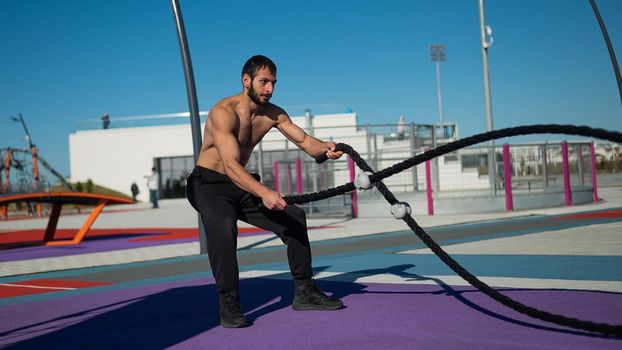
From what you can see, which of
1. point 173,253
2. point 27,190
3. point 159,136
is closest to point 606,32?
point 173,253

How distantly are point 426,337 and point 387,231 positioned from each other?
9.26 metres

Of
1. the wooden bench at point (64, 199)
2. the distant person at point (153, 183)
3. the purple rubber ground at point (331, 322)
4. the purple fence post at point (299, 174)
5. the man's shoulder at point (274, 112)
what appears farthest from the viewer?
the distant person at point (153, 183)

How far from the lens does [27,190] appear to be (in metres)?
20.9

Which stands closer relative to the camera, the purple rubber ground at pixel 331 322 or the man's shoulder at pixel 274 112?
the purple rubber ground at pixel 331 322

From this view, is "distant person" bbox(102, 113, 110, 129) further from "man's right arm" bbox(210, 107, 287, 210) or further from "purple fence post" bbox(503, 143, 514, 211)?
"man's right arm" bbox(210, 107, 287, 210)

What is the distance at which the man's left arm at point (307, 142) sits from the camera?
5172 mm

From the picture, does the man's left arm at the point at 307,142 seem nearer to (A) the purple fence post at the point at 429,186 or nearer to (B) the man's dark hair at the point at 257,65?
(B) the man's dark hair at the point at 257,65

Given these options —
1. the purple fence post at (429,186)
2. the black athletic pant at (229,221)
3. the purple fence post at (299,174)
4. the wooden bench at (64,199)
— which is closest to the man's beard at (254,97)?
the black athletic pant at (229,221)

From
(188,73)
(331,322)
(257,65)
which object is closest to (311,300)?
(331,322)

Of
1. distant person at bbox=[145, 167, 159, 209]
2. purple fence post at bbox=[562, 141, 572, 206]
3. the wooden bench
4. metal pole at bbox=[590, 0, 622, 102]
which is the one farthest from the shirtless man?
distant person at bbox=[145, 167, 159, 209]

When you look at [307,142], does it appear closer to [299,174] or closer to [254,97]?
[254,97]

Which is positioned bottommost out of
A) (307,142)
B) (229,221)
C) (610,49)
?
(229,221)

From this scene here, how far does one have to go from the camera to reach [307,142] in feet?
17.3

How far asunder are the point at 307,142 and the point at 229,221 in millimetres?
919
